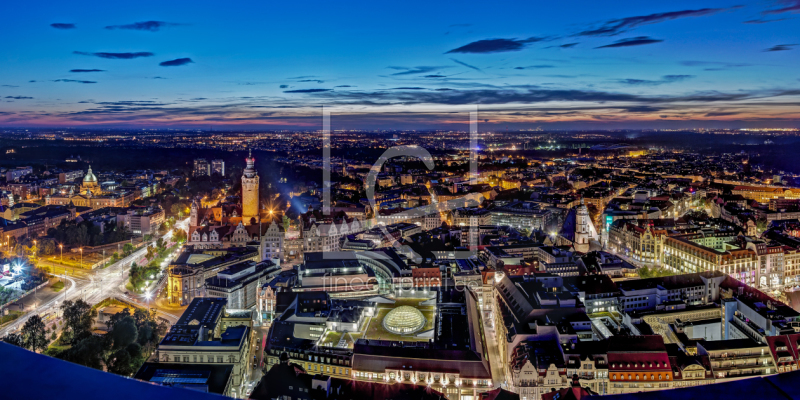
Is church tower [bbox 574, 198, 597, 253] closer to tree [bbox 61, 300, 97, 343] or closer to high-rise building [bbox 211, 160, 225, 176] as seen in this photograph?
tree [bbox 61, 300, 97, 343]

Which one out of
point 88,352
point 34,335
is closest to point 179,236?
point 34,335

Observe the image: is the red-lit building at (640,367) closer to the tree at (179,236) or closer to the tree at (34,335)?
the tree at (34,335)

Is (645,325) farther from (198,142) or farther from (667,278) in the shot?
(198,142)

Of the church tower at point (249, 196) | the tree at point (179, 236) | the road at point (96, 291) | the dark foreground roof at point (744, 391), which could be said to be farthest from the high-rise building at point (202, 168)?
the dark foreground roof at point (744, 391)

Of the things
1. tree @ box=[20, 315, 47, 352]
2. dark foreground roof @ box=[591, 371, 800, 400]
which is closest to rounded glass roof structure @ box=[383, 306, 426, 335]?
tree @ box=[20, 315, 47, 352]

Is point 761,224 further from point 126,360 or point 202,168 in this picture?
point 202,168

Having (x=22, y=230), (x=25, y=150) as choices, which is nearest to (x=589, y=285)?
(x=22, y=230)
